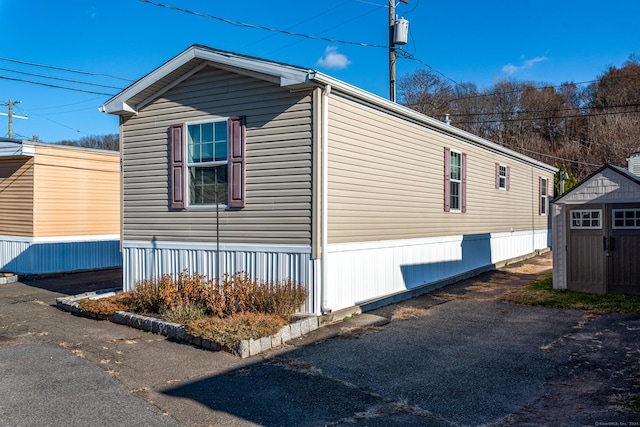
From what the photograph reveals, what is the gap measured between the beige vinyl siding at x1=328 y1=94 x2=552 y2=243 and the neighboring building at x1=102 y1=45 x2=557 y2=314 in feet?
0.12

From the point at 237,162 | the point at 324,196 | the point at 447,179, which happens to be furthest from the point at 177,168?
the point at 447,179

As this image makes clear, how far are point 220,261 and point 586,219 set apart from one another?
7533mm

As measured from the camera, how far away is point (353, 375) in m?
5.72

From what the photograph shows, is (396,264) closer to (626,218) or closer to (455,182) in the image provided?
(455,182)

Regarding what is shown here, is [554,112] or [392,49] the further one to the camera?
[554,112]

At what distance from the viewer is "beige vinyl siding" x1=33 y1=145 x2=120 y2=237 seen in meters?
14.5

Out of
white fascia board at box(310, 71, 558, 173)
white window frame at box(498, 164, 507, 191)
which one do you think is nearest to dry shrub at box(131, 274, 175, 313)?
white fascia board at box(310, 71, 558, 173)

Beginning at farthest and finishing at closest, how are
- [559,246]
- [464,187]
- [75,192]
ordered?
[75,192] → [464,187] → [559,246]

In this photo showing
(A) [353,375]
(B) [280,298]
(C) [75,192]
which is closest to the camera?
(A) [353,375]

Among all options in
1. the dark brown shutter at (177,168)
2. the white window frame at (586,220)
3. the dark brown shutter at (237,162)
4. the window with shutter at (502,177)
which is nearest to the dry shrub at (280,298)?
the dark brown shutter at (237,162)

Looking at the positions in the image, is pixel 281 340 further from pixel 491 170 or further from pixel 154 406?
pixel 491 170

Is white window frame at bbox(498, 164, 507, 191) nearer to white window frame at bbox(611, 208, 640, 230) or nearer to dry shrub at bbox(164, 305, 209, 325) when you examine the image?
white window frame at bbox(611, 208, 640, 230)

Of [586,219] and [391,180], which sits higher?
[391,180]

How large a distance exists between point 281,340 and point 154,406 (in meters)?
2.46
